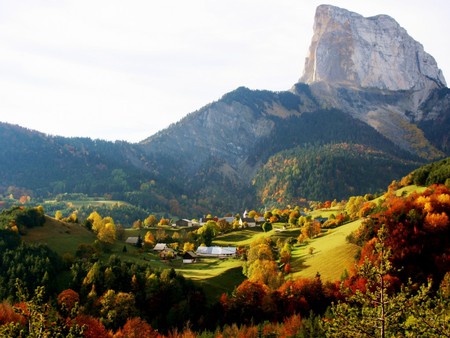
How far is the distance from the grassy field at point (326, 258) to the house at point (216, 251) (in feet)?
56.1

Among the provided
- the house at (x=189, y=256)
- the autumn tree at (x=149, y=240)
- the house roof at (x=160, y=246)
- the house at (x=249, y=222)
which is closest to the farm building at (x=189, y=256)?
the house at (x=189, y=256)

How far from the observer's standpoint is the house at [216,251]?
358ft

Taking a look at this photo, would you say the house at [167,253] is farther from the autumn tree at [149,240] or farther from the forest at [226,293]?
the forest at [226,293]

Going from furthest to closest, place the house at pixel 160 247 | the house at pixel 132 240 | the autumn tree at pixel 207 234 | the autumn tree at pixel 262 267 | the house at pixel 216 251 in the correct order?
the autumn tree at pixel 207 234
the house at pixel 132 240
the house at pixel 160 247
the house at pixel 216 251
the autumn tree at pixel 262 267

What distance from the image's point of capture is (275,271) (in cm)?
8431

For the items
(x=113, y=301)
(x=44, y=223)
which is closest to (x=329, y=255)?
(x=113, y=301)

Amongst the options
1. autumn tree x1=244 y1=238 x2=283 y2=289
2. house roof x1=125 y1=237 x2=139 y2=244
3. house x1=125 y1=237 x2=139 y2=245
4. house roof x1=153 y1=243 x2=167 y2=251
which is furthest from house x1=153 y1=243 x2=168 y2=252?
autumn tree x1=244 y1=238 x2=283 y2=289

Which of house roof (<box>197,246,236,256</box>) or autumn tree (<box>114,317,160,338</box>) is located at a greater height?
house roof (<box>197,246,236,256</box>)

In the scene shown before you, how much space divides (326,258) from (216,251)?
33702mm

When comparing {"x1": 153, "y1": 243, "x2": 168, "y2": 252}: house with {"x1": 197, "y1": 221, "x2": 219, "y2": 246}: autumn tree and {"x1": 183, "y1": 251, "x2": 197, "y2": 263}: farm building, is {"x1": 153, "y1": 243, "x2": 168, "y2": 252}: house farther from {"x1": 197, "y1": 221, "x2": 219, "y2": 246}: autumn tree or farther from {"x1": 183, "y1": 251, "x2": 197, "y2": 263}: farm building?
{"x1": 197, "y1": 221, "x2": 219, "y2": 246}: autumn tree

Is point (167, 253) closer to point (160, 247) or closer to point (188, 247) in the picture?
point (160, 247)

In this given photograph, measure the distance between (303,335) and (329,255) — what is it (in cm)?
3904

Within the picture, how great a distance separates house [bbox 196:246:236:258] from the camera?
109m

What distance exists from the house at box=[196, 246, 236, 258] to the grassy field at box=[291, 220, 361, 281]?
1710 cm
